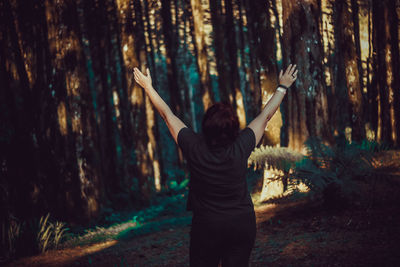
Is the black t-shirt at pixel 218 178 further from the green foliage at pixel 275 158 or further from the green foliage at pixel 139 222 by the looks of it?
the green foliage at pixel 139 222

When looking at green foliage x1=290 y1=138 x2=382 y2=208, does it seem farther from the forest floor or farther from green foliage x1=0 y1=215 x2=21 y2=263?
green foliage x1=0 y1=215 x2=21 y2=263

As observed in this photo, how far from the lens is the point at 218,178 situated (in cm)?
262

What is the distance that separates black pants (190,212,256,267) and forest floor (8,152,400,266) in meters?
2.25

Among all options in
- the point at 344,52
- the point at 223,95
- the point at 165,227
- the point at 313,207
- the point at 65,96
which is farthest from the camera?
the point at 223,95

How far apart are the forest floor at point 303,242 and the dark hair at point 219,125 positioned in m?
2.66

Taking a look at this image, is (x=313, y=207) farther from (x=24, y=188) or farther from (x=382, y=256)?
(x=24, y=188)

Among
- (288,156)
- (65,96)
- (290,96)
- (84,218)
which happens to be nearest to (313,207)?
(288,156)

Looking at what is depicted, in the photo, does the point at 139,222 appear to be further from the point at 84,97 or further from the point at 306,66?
the point at 306,66

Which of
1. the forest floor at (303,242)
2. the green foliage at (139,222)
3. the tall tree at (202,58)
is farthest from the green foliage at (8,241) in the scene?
the tall tree at (202,58)

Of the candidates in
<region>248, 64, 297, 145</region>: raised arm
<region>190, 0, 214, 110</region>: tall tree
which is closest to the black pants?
<region>248, 64, 297, 145</region>: raised arm

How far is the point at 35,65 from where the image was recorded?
401 inches

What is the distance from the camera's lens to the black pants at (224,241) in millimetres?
2578

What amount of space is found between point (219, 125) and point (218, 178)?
38 centimetres

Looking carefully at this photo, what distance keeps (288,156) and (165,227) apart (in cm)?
364
